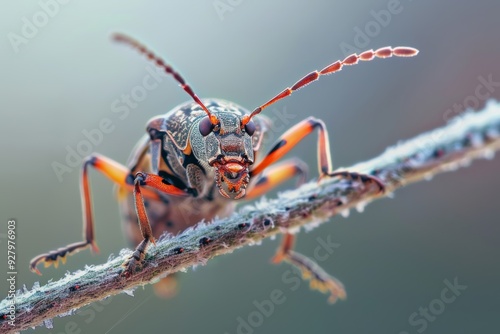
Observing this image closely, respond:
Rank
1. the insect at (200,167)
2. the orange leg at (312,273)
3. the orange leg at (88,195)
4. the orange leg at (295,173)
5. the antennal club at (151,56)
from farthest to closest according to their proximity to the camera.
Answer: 1. the orange leg at (312,273)
2. the orange leg at (88,195)
3. the orange leg at (295,173)
4. the insect at (200,167)
5. the antennal club at (151,56)

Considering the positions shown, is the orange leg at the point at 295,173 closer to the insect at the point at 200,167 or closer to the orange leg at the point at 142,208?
the insect at the point at 200,167

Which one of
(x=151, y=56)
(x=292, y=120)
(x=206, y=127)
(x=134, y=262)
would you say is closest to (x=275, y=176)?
(x=206, y=127)

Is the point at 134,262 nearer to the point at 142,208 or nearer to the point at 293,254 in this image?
the point at 142,208

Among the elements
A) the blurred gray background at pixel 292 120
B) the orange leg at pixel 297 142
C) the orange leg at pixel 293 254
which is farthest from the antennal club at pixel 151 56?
the blurred gray background at pixel 292 120

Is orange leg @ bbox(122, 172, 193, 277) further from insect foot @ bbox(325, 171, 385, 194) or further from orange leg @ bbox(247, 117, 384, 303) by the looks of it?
insect foot @ bbox(325, 171, 385, 194)

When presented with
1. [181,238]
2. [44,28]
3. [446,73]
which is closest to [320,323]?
[446,73]

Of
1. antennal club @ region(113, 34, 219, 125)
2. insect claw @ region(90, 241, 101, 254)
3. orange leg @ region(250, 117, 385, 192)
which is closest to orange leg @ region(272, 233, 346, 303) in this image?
orange leg @ region(250, 117, 385, 192)

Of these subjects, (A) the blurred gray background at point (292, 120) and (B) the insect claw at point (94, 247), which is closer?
(B) the insect claw at point (94, 247)
